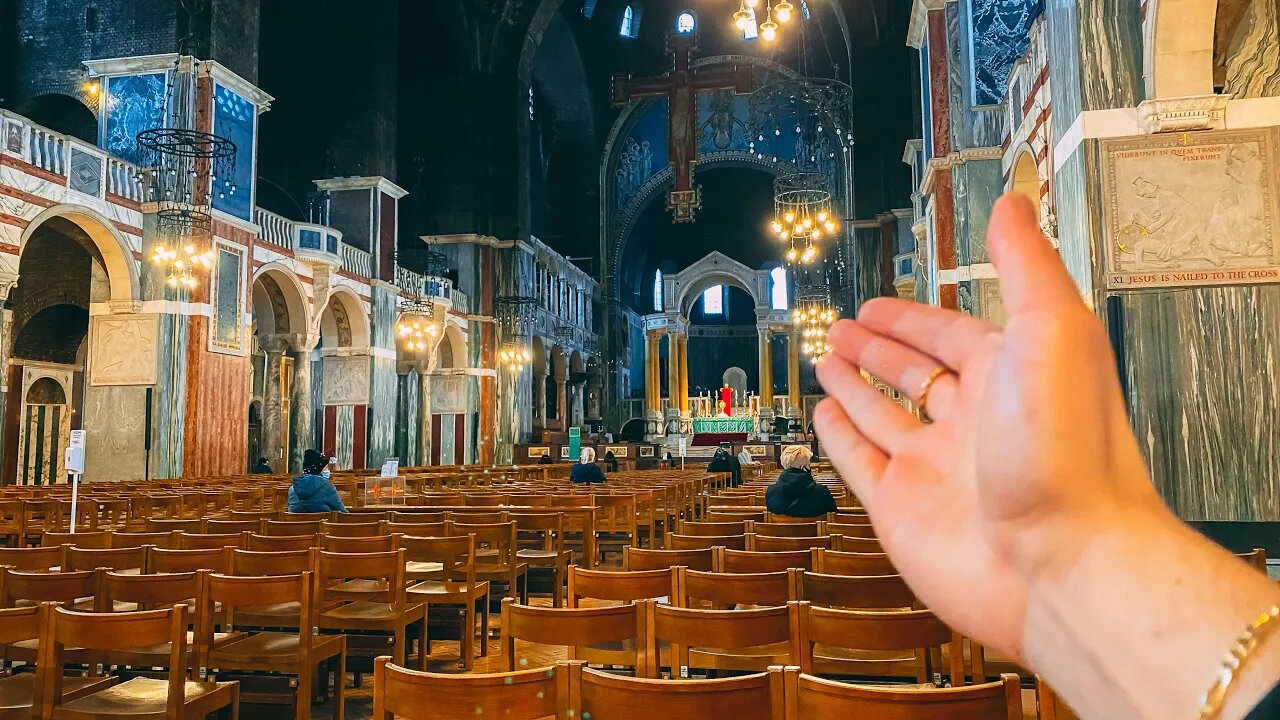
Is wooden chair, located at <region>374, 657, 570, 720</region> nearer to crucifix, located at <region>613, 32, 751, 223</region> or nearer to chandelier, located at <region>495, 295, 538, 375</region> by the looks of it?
chandelier, located at <region>495, 295, 538, 375</region>

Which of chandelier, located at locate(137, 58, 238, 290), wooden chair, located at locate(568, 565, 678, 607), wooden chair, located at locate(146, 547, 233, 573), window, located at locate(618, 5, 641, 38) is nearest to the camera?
wooden chair, located at locate(568, 565, 678, 607)

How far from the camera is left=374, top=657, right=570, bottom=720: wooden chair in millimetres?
2160

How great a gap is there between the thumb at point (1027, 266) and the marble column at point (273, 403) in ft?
62.9

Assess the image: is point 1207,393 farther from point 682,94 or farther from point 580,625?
point 682,94

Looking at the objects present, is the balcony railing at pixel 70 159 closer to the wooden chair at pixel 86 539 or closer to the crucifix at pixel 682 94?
the wooden chair at pixel 86 539

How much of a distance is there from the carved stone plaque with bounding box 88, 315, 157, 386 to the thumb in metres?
15.4

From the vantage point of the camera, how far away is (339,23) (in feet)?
71.4

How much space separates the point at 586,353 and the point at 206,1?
21.0 m

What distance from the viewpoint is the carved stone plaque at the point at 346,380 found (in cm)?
1992

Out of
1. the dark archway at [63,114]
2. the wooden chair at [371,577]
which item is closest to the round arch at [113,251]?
the dark archway at [63,114]

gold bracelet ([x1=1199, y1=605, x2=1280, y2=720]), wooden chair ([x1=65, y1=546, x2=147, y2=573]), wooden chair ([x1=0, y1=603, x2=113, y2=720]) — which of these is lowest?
wooden chair ([x1=0, y1=603, x2=113, y2=720])

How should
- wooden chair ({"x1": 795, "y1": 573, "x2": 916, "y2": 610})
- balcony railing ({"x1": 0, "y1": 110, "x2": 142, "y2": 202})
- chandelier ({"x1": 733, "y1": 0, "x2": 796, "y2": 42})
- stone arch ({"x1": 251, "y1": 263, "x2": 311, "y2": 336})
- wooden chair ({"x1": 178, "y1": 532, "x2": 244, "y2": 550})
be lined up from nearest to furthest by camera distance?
1. wooden chair ({"x1": 795, "y1": 573, "x2": 916, "y2": 610})
2. wooden chair ({"x1": 178, "y1": 532, "x2": 244, "y2": 550})
3. chandelier ({"x1": 733, "y1": 0, "x2": 796, "y2": 42})
4. balcony railing ({"x1": 0, "y1": 110, "x2": 142, "y2": 202})
5. stone arch ({"x1": 251, "y1": 263, "x2": 311, "y2": 336})

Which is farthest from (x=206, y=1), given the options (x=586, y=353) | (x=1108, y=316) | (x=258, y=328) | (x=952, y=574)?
(x=586, y=353)

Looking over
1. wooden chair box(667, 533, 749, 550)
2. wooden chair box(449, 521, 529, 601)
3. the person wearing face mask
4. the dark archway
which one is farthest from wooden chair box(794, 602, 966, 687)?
the dark archway
